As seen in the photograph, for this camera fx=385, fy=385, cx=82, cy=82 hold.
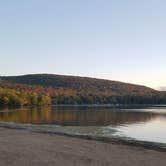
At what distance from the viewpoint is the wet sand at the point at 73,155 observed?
22.4 m

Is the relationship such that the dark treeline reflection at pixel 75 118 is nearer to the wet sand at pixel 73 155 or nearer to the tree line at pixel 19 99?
the wet sand at pixel 73 155

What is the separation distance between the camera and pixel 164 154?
27.5 metres

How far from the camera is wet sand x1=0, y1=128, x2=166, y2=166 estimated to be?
882 inches

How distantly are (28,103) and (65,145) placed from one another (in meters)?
143

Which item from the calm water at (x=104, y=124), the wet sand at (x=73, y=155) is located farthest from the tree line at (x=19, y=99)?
the wet sand at (x=73, y=155)

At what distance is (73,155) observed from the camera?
24828 millimetres

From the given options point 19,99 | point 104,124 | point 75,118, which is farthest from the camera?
point 19,99

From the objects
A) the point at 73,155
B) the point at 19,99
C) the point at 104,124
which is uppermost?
the point at 19,99

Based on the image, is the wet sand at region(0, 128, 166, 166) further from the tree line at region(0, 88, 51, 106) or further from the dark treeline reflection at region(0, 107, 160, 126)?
the tree line at region(0, 88, 51, 106)

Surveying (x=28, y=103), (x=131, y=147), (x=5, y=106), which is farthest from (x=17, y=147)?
(x=28, y=103)

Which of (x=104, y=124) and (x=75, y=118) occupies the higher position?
(x=75, y=118)

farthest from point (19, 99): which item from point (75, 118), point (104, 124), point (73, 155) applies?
point (73, 155)

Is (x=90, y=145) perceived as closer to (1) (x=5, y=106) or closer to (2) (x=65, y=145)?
(2) (x=65, y=145)

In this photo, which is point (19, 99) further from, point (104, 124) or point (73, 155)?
point (73, 155)
